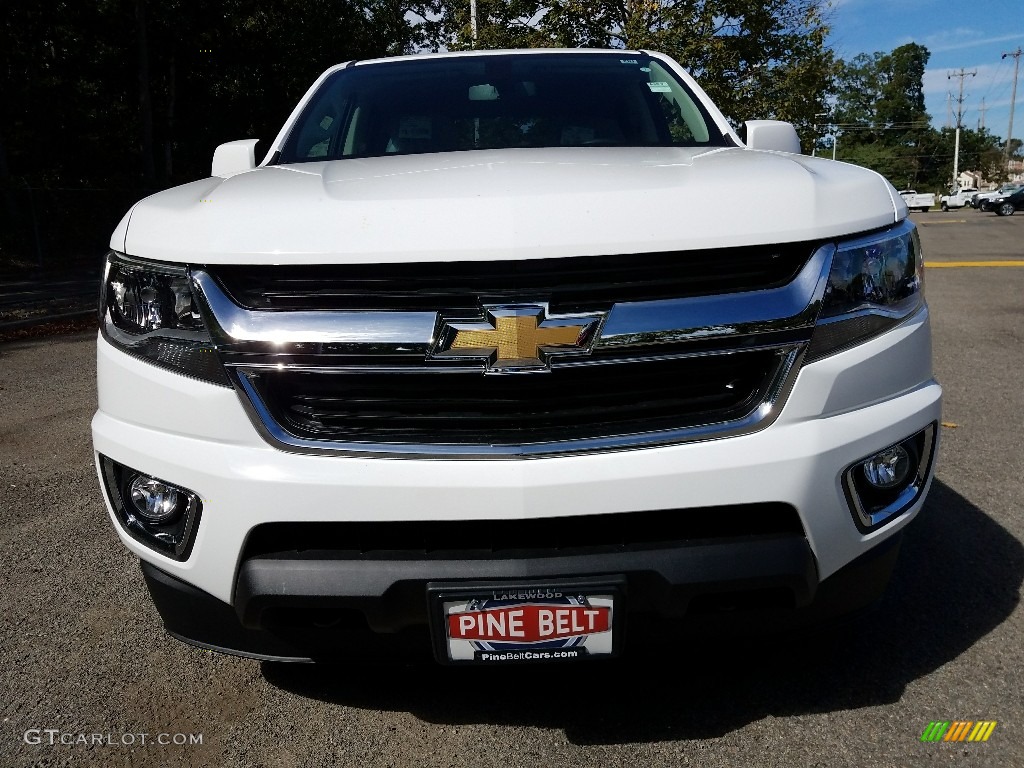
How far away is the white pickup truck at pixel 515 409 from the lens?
180 cm

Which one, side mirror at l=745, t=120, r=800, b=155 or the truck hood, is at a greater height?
side mirror at l=745, t=120, r=800, b=155

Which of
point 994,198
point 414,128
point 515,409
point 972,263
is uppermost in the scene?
point 414,128

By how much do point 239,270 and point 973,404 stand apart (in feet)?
15.3

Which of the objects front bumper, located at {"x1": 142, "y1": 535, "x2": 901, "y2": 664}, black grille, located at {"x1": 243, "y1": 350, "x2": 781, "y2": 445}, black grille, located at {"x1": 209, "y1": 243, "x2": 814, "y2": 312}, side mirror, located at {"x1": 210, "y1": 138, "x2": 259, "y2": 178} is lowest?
front bumper, located at {"x1": 142, "y1": 535, "x2": 901, "y2": 664}

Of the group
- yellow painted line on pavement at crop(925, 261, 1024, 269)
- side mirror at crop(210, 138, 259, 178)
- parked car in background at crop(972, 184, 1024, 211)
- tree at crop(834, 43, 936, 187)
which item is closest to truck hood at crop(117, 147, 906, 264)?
side mirror at crop(210, 138, 259, 178)

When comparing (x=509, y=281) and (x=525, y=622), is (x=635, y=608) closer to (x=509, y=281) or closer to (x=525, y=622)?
(x=525, y=622)

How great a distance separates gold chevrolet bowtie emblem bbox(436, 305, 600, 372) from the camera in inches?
70.7

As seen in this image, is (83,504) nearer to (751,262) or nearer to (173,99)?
(751,262)

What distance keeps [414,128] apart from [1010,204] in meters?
44.9

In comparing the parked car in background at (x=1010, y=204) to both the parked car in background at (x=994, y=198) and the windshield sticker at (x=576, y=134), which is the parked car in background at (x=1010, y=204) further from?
the windshield sticker at (x=576, y=134)

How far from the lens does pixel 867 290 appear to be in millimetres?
1978

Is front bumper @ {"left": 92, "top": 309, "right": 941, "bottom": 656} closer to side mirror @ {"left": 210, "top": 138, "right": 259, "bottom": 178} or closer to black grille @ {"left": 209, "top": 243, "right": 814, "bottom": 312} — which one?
black grille @ {"left": 209, "top": 243, "right": 814, "bottom": 312}

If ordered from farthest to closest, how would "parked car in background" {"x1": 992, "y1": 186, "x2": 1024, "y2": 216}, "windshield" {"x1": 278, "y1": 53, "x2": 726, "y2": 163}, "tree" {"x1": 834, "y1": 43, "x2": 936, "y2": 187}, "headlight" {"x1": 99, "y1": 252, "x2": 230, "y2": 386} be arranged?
1. "tree" {"x1": 834, "y1": 43, "x2": 936, "y2": 187}
2. "parked car in background" {"x1": 992, "y1": 186, "x2": 1024, "y2": 216}
3. "windshield" {"x1": 278, "y1": 53, "x2": 726, "y2": 163}
4. "headlight" {"x1": 99, "y1": 252, "x2": 230, "y2": 386}

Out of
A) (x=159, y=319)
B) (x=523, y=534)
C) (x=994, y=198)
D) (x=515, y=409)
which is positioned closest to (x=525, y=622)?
(x=523, y=534)
